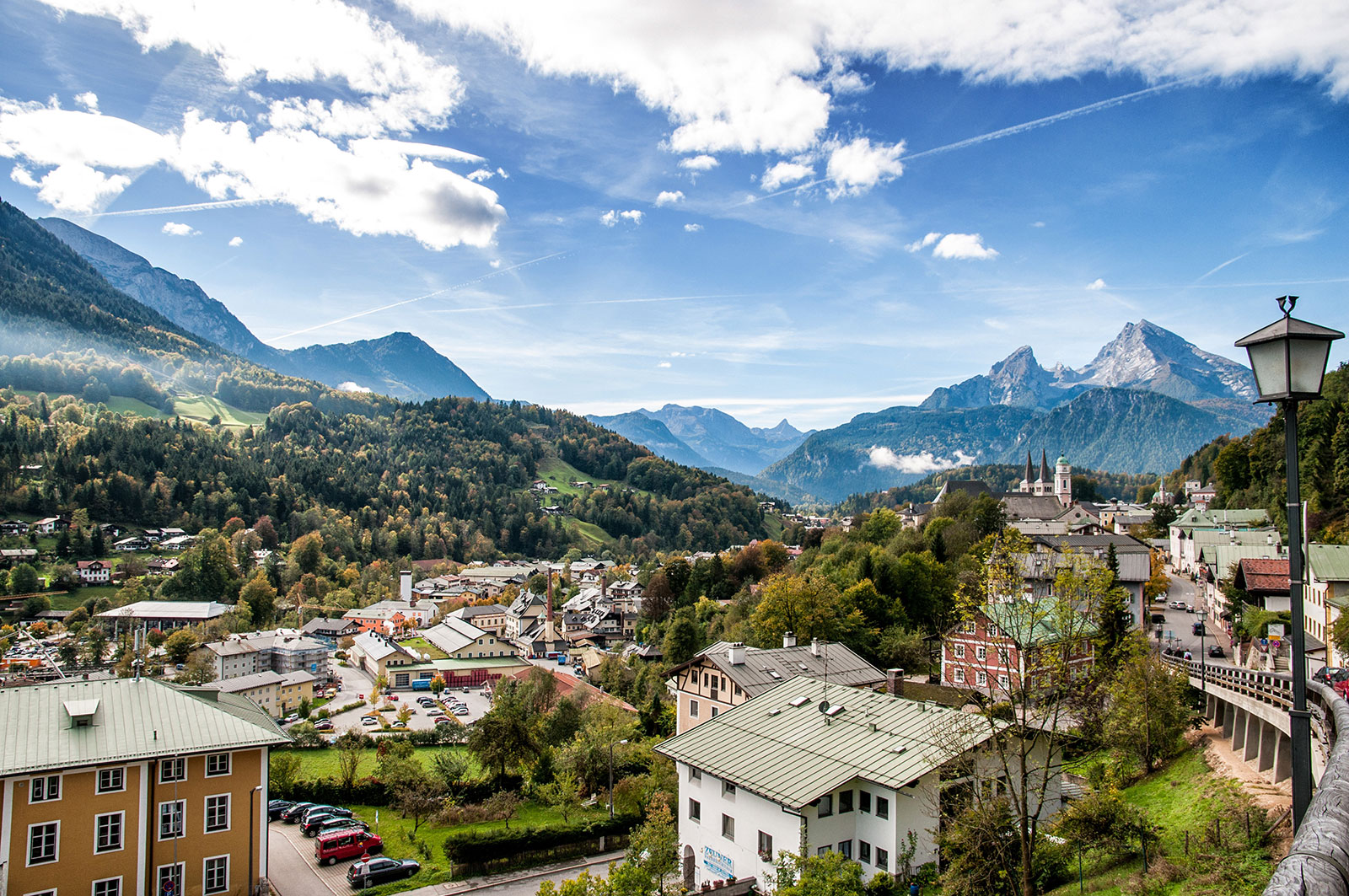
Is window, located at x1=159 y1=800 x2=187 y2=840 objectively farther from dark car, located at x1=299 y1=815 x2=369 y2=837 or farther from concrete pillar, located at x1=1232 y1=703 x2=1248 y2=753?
concrete pillar, located at x1=1232 y1=703 x2=1248 y2=753

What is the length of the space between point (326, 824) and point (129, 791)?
443 inches

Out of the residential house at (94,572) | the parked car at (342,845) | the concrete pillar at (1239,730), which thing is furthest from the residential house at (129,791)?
the residential house at (94,572)

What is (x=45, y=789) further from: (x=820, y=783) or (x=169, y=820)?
(x=820, y=783)

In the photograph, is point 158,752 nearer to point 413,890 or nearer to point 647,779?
point 413,890

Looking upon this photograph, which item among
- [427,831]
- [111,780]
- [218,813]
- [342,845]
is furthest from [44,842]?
[427,831]

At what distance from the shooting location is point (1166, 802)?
22.7 metres

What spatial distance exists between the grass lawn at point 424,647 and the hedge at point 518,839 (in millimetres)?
66329

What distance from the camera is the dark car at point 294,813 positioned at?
3678 centimetres

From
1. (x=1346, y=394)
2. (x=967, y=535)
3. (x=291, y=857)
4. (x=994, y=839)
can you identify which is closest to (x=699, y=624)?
(x=967, y=535)

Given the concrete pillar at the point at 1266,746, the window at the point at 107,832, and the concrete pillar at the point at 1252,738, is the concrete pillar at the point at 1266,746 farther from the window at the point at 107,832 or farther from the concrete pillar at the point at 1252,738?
the window at the point at 107,832

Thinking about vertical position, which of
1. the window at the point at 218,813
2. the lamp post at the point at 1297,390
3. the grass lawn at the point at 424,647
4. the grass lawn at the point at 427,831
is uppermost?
the lamp post at the point at 1297,390

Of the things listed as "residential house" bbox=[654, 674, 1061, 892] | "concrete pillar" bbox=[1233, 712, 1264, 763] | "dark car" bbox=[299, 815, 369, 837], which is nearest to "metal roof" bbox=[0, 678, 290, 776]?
"dark car" bbox=[299, 815, 369, 837]

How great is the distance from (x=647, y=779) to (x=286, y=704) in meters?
47.7

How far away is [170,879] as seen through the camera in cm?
2608
